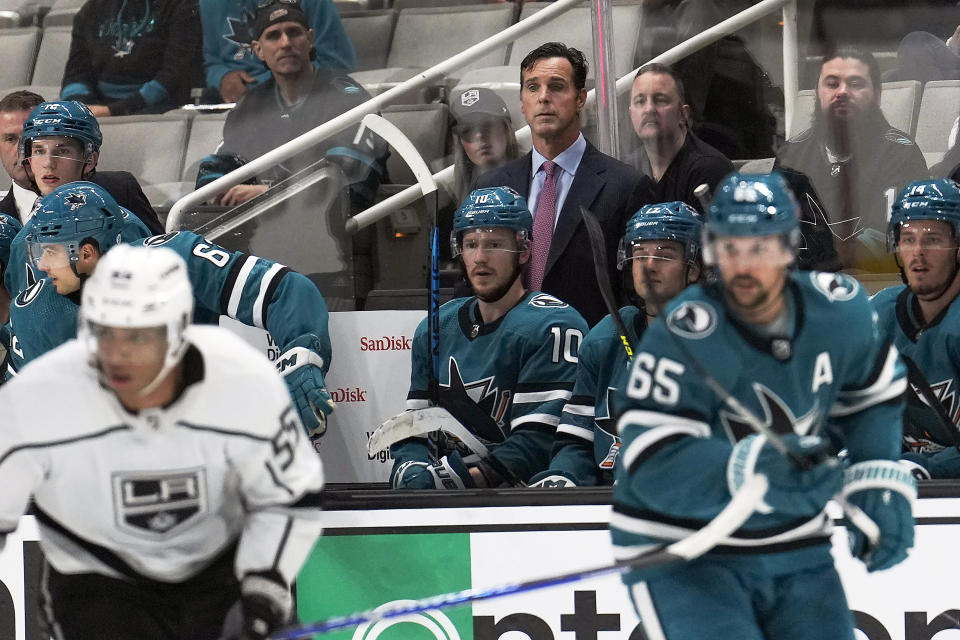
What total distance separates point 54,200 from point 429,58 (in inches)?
51.9

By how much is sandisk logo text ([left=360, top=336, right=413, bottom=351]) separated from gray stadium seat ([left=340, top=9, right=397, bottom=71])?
35.4 inches

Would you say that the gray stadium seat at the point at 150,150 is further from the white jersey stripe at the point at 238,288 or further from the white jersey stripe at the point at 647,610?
the white jersey stripe at the point at 647,610

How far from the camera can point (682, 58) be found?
174 inches

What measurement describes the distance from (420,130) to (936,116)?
1.53 m

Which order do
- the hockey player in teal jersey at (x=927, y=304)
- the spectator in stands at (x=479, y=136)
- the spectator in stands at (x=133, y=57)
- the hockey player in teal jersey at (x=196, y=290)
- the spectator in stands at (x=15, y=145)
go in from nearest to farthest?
the hockey player in teal jersey at (x=927, y=304) → the hockey player in teal jersey at (x=196, y=290) → the spectator in stands at (x=479, y=136) → the spectator in stands at (x=15, y=145) → the spectator in stands at (x=133, y=57)

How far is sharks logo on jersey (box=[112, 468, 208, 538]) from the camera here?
2.57 m

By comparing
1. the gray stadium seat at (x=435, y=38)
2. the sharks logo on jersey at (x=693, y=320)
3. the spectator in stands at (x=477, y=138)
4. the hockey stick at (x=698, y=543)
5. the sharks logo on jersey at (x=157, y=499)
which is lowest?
the hockey stick at (x=698, y=543)

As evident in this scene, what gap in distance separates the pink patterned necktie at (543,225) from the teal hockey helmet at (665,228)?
1.23 ft

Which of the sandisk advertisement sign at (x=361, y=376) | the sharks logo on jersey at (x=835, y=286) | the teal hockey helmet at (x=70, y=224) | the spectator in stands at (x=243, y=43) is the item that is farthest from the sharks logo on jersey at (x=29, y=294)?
the sharks logo on jersey at (x=835, y=286)

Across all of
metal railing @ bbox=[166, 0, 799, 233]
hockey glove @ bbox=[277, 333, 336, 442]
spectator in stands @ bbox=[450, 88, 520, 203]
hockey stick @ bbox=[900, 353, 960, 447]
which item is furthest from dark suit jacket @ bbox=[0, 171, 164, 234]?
hockey stick @ bbox=[900, 353, 960, 447]

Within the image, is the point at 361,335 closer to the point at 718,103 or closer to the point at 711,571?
the point at 718,103

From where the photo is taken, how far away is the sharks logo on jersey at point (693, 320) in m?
2.58

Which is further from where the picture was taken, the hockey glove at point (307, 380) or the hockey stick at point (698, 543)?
the hockey glove at point (307, 380)

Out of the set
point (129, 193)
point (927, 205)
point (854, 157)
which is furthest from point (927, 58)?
point (129, 193)
